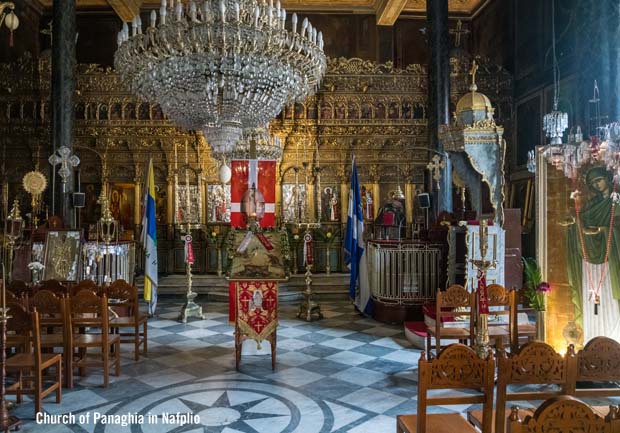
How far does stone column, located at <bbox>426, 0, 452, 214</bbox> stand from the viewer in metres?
9.23

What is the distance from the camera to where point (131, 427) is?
147 inches

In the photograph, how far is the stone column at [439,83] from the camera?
9.23 metres

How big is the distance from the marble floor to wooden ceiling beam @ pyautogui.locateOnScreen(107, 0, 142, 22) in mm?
10066

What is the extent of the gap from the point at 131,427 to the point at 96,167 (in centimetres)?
969

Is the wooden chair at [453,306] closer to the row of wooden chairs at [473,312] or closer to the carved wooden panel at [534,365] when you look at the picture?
the row of wooden chairs at [473,312]

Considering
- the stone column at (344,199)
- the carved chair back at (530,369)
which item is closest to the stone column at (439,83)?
the stone column at (344,199)

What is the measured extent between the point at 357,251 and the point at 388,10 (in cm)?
829

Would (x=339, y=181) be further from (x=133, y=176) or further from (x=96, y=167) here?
(x=96, y=167)

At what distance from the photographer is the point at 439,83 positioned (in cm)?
948

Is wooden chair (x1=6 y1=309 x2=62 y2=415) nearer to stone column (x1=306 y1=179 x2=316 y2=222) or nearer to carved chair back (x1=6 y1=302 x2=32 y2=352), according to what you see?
carved chair back (x1=6 y1=302 x2=32 y2=352)

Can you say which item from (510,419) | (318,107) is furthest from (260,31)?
(318,107)

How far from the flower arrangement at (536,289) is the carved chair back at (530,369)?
7.78ft

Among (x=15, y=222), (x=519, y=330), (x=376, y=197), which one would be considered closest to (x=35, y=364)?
(x=519, y=330)

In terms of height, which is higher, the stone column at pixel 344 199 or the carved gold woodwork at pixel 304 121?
the carved gold woodwork at pixel 304 121
